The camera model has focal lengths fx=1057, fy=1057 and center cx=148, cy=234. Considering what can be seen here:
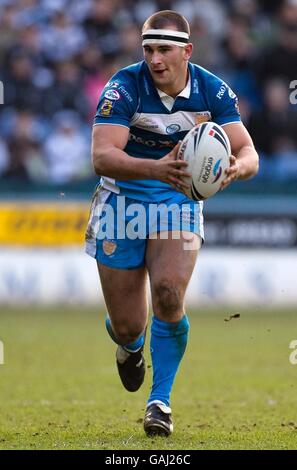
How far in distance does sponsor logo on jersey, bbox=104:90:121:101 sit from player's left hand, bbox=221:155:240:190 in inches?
32.3

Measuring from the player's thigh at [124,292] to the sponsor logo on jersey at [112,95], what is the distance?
3.61 ft

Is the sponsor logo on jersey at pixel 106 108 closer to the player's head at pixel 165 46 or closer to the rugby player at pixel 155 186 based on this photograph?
the rugby player at pixel 155 186

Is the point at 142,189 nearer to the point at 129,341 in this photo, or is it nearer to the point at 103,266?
the point at 103,266

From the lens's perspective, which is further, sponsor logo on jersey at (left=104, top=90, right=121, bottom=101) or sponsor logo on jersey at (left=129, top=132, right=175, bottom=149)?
sponsor logo on jersey at (left=129, top=132, right=175, bottom=149)

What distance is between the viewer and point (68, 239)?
1486 cm

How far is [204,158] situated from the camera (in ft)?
19.4

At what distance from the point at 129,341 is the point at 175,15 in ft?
7.10

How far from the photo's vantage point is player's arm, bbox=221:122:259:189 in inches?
237

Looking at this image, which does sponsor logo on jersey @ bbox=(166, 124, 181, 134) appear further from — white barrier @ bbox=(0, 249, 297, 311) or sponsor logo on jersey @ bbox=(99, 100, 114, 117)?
white barrier @ bbox=(0, 249, 297, 311)

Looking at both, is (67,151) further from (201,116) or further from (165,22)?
(165,22)

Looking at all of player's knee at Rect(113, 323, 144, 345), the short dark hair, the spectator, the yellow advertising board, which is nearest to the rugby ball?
the short dark hair

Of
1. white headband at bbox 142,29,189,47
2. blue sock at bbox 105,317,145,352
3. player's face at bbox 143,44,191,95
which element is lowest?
blue sock at bbox 105,317,145,352

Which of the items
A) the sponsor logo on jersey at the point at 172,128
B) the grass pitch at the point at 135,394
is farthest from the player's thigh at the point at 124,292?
the sponsor logo on jersey at the point at 172,128
